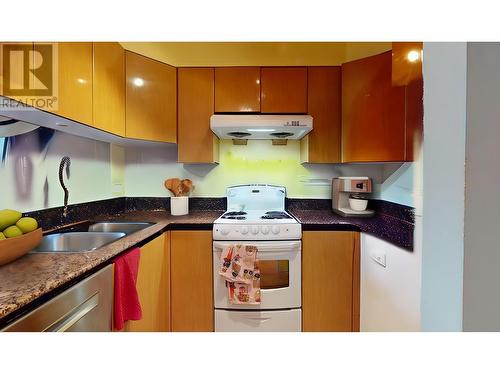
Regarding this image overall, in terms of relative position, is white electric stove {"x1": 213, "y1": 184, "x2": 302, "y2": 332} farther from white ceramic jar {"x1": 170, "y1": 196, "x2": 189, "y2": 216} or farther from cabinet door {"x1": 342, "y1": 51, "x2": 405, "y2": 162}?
cabinet door {"x1": 342, "y1": 51, "x2": 405, "y2": 162}

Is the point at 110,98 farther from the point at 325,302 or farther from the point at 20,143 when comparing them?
the point at 325,302

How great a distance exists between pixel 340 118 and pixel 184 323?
1884 mm

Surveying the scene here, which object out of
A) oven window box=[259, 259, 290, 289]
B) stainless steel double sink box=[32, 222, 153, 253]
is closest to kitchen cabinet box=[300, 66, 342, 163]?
oven window box=[259, 259, 290, 289]

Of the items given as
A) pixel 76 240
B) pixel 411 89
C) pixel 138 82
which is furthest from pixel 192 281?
pixel 411 89

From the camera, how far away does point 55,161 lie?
4.61ft

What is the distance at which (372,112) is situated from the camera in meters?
1.54

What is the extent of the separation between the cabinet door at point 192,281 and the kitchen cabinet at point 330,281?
645 millimetres

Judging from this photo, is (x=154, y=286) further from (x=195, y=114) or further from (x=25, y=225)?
(x=195, y=114)

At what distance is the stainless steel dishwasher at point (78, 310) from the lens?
62 cm

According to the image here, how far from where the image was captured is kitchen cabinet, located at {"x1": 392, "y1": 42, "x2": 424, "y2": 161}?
1253mm

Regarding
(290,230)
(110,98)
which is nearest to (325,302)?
(290,230)

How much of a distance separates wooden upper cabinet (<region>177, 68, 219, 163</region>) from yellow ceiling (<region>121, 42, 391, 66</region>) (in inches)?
3.8

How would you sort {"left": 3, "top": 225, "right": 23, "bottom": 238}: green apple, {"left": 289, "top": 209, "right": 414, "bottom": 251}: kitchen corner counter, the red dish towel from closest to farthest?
{"left": 3, "top": 225, "right": 23, "bottom": 238}: green apple
the red dish towel
{"left": 289, "top": 209, "right": 414, "bottom": 251}: kitchen corner counter

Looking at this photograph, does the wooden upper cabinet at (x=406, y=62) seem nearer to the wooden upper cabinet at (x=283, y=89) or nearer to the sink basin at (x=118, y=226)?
the wooden upper cabinet at (x=283, y=89)
